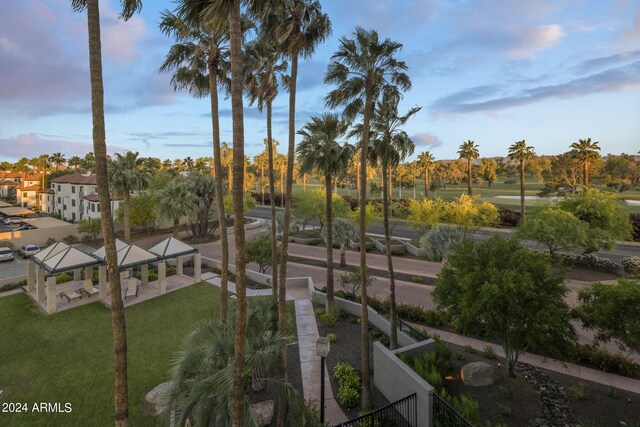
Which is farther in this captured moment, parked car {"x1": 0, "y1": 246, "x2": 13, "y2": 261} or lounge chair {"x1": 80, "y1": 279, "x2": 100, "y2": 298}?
parked car {"x1": 0, "y1": 246, "x2": 13, "y2": 261}

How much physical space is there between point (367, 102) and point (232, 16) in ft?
19.9

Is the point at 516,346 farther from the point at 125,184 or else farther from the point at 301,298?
the point at 125,184

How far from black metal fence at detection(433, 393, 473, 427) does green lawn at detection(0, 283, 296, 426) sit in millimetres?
8300

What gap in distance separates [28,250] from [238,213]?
42.3 meters

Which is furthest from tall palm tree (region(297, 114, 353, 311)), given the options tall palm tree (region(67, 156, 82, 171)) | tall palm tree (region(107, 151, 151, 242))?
tall palm tree (region(67, 156, 82, 171))

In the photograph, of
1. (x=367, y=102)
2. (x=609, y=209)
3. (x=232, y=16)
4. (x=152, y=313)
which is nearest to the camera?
(x=232, y=16)

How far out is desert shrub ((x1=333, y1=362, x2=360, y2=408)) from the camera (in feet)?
35.8

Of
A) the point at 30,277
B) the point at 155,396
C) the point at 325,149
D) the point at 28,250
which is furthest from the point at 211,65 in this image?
the point at 28,250

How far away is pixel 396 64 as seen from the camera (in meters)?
12.4

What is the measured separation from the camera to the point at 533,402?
10.4m

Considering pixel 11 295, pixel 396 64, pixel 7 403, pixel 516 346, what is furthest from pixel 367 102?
pixel 11 295

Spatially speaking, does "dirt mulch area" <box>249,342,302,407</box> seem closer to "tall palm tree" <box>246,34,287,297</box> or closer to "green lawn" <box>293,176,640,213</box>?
"tall palm tree" <box>246,34,287,297</box>

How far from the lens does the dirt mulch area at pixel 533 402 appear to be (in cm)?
964

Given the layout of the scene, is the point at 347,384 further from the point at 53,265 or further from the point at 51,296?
the point at 53,265
